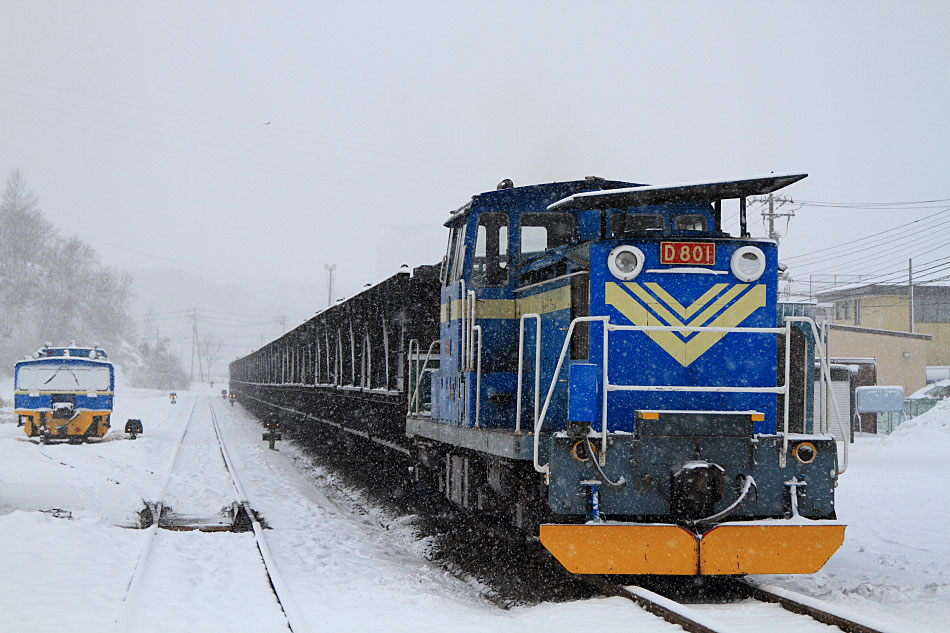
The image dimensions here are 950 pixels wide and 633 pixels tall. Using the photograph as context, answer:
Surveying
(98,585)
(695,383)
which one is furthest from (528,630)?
(98,585)

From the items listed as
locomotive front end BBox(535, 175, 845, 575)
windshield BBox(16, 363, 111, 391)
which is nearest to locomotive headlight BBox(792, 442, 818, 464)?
locomotive front end BBox(535, 175, 845, 575)

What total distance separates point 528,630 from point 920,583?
134 inches

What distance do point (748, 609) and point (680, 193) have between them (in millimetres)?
2807

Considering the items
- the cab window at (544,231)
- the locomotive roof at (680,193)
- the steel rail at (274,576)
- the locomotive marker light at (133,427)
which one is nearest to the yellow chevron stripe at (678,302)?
the locomotive roof at (680,193)

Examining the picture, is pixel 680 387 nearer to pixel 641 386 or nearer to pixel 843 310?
pixel 641 386

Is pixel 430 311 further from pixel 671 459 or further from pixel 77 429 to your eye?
pixel 77 429

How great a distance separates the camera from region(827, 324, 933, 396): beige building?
1608 inches


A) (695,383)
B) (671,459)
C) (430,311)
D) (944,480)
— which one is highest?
(430,311)

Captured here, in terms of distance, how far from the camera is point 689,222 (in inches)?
279

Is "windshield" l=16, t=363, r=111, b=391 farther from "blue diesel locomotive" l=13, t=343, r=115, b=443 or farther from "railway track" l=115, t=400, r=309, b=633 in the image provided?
"railway track" l=115, t=400, r=309, b=633

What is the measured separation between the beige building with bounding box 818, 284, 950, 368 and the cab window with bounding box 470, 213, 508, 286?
50889 mm

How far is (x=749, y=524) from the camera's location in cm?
571

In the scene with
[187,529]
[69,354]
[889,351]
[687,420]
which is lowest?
[187,529]

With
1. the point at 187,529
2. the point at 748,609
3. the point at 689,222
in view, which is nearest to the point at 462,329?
the point at 689,222
